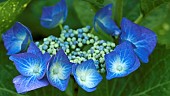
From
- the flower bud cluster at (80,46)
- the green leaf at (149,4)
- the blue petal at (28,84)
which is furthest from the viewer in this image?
the green leaf at (149,4)

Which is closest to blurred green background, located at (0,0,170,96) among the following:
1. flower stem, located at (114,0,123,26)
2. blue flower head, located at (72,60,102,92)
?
flower stem, located at (114,0,123,26)

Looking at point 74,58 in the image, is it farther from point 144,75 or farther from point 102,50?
point 144,75

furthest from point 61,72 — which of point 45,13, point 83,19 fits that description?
point 83,19

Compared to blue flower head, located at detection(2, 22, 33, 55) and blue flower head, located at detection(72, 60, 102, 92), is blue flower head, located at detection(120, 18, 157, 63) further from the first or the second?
blue flower head, located at detection(2, 22, 33, 55)

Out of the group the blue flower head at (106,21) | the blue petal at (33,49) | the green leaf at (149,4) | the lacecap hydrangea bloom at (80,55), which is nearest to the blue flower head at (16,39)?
the lacecap hydrangea bloom at (80,55)

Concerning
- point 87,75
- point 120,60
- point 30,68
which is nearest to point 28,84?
point 30,68

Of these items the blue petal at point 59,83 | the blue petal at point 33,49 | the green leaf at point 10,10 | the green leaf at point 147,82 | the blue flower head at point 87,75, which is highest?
the green leaf at point 10,10

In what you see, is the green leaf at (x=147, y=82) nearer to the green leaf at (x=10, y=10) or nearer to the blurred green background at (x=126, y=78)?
the blurred green background at (x=126, y=78)
